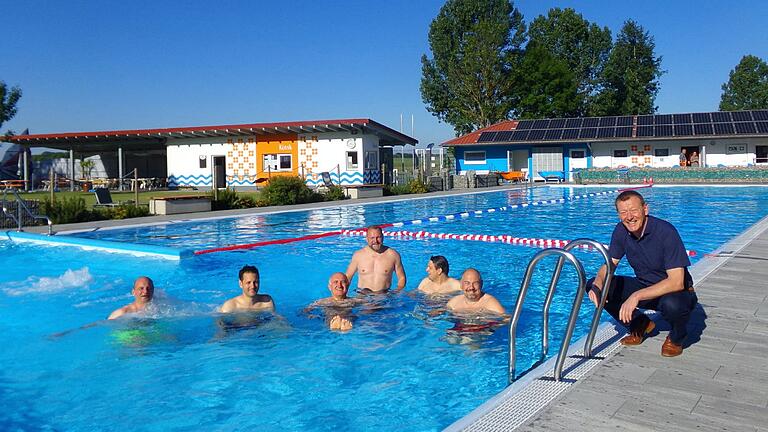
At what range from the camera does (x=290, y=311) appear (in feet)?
26.2

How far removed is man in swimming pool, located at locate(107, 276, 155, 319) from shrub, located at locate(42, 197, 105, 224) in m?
11.0

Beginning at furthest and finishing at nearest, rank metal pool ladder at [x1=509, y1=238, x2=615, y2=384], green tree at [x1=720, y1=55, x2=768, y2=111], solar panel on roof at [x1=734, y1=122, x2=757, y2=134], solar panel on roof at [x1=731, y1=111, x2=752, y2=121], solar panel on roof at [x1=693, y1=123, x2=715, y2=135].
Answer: green tree at [x1=720, y1=55, x2=768, y2=111] → solar panel on roof at [x1=731, y1=111, x2=752, y2=121] → solar panel on roof at [x1=693, y1=123, x2=715, y2=135] → solar panel on roof at [x1=734, y1=122, x2=757, y2=134] → metal pool ladder at [x1=509, y1=238, x2=615, y2=384]

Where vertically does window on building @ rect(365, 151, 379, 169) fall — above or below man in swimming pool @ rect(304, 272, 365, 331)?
above

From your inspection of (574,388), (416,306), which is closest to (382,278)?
(416,306)

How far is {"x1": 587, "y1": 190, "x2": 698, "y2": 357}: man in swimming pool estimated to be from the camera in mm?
4316

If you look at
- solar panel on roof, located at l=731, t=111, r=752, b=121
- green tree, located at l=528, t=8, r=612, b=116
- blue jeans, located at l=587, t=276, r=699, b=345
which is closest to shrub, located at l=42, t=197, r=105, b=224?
blue jeans, located at l=587, t=276, r=699, b=345

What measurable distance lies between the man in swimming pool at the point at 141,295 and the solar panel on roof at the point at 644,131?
37108mm

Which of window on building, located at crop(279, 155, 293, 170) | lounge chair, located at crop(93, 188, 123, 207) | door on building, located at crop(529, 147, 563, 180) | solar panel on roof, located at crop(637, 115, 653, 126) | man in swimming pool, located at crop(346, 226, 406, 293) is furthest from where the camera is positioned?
door on building, located at crop(529, 147, 563, 180)

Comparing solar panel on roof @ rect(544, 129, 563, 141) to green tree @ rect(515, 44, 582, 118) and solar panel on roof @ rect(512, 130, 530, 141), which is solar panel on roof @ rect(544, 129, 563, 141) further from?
green tree @ rect(515, 44, 582, 118)

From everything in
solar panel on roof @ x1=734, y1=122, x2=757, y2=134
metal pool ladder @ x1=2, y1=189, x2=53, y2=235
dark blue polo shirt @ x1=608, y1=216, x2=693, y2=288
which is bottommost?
dark blue polo shirt @ x1=608, y1=216, x2=693, y2=288

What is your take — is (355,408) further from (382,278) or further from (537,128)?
(537,128)

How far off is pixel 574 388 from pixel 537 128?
41213mm

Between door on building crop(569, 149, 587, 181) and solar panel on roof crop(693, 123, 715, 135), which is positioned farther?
door on building crop(569, 149, 587, 181)

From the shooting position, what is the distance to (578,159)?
41.7 m
